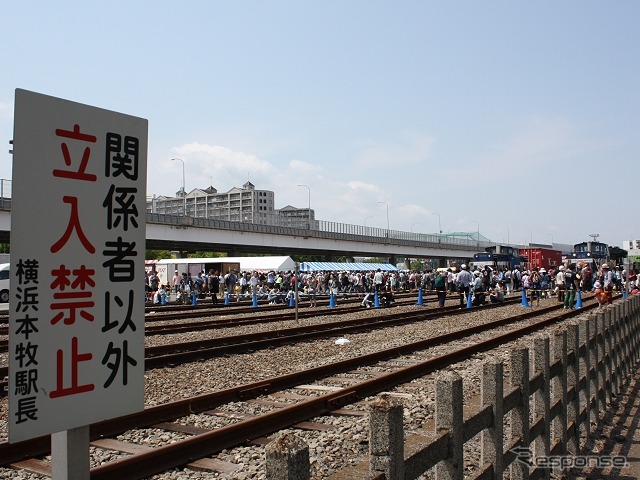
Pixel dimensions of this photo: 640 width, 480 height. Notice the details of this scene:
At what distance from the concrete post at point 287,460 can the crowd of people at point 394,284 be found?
21185 millimetres

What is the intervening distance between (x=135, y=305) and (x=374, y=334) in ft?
52.3

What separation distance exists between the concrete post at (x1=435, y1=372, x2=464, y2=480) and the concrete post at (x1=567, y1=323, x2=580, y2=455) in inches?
129

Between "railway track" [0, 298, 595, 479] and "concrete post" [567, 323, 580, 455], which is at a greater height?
"concrete post" [567, 323, 580, 455]

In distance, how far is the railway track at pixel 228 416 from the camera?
5.76 meters

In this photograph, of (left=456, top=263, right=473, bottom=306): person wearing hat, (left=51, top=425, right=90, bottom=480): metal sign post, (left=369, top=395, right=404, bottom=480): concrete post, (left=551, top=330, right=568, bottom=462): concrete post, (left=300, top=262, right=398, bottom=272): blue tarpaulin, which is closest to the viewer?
(left=51, top=425, right=90, bottom=480): metal sign post

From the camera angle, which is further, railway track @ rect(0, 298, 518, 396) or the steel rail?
railway track @ rect(0, 298, 518, 396)

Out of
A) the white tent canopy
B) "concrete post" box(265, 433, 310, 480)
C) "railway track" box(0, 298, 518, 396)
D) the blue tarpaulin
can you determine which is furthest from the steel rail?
the blue tarpaulin

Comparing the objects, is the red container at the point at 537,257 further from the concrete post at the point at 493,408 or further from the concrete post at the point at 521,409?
the concrete post at the point at 493,408

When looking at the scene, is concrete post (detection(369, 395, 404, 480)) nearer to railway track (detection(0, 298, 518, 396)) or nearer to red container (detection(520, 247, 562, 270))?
railway track (detection(0, 298, 518, 396))

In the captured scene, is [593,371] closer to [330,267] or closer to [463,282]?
[463,282]

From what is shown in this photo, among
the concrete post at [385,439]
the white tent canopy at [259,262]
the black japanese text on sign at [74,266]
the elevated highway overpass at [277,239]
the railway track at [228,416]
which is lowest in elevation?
the railway track at [228,416]

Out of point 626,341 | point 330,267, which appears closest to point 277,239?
point 330,267

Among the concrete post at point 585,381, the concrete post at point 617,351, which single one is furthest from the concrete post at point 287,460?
the concrete post at point 617,351

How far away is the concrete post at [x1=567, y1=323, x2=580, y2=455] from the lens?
637cm
